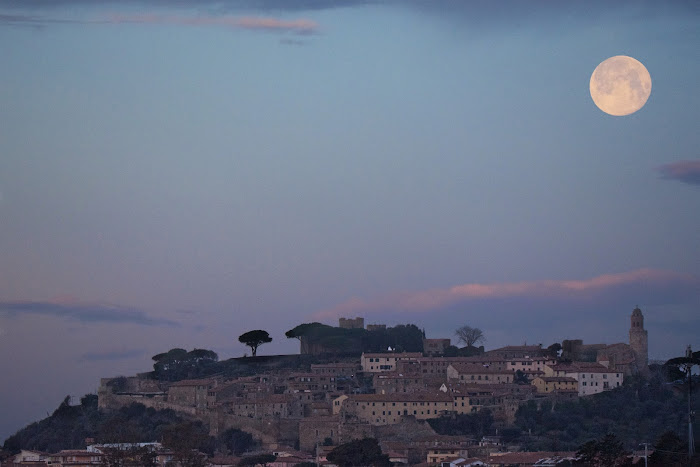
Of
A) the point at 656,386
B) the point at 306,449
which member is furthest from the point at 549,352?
the point at 306,449

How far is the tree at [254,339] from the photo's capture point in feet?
336

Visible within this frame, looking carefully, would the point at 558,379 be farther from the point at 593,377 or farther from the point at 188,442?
the point at 188,442

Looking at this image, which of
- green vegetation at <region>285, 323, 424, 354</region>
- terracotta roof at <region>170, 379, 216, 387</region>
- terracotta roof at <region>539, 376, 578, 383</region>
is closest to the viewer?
terracotta roof at <region>539, 376, 578, 383</region>

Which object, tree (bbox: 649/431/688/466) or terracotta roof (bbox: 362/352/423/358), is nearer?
tree (bbox: 649/431/688/466)

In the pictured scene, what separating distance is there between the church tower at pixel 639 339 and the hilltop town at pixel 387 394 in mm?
63

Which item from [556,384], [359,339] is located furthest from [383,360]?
[556,384]

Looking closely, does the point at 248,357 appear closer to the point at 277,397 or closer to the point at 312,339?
the point at 312,339

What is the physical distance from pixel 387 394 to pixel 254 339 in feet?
70.3

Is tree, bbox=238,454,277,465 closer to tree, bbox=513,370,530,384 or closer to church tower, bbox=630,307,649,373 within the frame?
tree, bbox=513,370,530,384

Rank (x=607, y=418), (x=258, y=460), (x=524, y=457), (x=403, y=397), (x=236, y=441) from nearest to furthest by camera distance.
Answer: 1. (x=524, y=457)
2. (x=258, y=460)
3. (x=236, y=441)
4. (x=607, y=418)
5. (x=403, y=397)

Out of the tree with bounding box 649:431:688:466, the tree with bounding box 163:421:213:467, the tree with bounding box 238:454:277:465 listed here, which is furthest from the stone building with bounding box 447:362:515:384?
the tree with bounding box 649:431:688:466

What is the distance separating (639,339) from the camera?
89.4m

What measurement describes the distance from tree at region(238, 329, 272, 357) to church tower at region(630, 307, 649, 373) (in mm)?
27268

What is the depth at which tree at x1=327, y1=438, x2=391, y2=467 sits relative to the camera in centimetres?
6956
